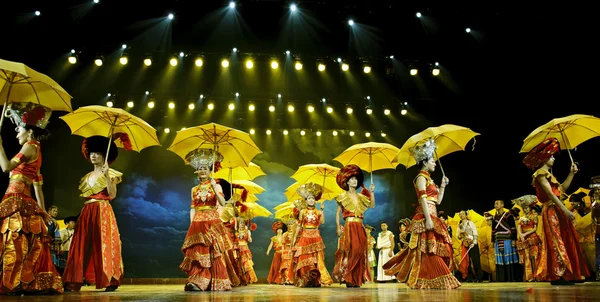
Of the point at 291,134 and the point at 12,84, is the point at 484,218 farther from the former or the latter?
the point at 12,84

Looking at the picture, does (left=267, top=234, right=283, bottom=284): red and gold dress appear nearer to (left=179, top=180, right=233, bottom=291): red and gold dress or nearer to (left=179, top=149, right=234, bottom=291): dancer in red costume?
(left=179, top=149, right=234, bottom=291): dancer in red costume

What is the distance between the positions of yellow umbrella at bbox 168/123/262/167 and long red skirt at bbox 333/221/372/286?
212 centimetres

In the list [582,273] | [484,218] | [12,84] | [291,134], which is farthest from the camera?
[291,134]

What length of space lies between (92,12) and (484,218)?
40.5 ft

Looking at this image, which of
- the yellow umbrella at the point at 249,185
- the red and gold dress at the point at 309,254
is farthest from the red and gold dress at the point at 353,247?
the yellow umbrella at the point at 249,185

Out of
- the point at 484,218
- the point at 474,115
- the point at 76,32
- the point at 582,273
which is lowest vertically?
the point at 582,273

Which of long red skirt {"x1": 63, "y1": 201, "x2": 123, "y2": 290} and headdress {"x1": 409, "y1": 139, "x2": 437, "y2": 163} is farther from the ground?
headdress {"x1": 409, "y1": 139, "x2": 437, "y2": 163}

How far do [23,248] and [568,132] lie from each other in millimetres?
7800

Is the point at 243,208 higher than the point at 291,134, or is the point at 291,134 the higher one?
the point at 291,134

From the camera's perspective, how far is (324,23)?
13.5m

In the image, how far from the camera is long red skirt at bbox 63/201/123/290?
20.8 feet

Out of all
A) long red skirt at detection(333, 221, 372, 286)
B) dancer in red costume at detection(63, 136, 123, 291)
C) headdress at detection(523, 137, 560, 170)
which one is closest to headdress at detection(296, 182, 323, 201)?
long red skirt at detection(333, 221, 372, 286)

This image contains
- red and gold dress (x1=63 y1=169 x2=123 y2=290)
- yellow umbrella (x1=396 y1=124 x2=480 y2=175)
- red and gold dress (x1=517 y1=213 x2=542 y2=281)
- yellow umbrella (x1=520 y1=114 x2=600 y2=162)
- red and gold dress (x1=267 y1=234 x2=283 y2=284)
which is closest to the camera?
red and gold dress (x1=63 y1=169 x2=123 y2=290)

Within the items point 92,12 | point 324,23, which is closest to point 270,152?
point 324,23
